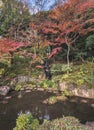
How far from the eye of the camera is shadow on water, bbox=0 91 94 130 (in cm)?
886

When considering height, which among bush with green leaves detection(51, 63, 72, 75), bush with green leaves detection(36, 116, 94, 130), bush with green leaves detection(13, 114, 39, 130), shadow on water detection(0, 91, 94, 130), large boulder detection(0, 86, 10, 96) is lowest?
shadow on water detection(0, 91, 94, 130)

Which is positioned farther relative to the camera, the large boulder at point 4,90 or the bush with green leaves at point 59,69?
the bush with green leaves at point 59,69

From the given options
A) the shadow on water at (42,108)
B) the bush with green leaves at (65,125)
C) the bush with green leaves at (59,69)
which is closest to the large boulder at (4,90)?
the shadow on water at (42,108)

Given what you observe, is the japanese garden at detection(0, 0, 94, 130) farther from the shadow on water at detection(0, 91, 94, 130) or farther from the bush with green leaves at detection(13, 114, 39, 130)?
the bush with green leaves at detection(13, 114, 39, 130)

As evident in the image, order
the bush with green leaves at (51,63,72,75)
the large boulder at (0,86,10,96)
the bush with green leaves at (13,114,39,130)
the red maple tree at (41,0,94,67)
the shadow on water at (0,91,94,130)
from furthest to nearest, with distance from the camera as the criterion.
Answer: the bush with green leaves at (51,63,72,75), the red maple tree at (41,0,94,67), the large boulder at (0,86,10,96), the shadow on water at (0,91,94,130), the bush with green leaves at (13,114,39,130)

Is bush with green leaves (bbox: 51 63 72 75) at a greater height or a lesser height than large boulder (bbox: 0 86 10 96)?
greater

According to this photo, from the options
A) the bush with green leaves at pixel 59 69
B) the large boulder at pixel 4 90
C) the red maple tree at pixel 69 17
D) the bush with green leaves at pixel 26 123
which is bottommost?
the large boulder at pixel 4 90

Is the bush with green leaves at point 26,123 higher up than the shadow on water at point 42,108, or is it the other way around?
the bush with green leaves at point 26,123

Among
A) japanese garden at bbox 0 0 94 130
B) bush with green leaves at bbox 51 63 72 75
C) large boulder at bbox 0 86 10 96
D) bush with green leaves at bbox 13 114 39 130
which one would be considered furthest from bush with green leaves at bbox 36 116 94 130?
bush with green leaves at bbox 51 63 72 75

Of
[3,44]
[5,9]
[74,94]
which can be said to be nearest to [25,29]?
[5,9]

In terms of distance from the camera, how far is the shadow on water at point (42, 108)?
886 centimetres

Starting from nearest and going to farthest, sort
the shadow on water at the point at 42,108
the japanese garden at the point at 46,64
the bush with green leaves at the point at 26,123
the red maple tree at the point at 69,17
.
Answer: the bush with green leaves at the point at 26,123, the shadow on water at the point at 42,108, the japanese garden at the point at 46,64, the red maple tree at the point at 69,17

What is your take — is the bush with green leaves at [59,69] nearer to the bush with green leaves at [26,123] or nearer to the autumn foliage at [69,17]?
the autumn foliage at [69,17]

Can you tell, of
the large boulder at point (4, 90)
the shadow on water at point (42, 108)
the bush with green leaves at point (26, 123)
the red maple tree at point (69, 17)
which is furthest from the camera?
the red maple tree at point (69, 17)
